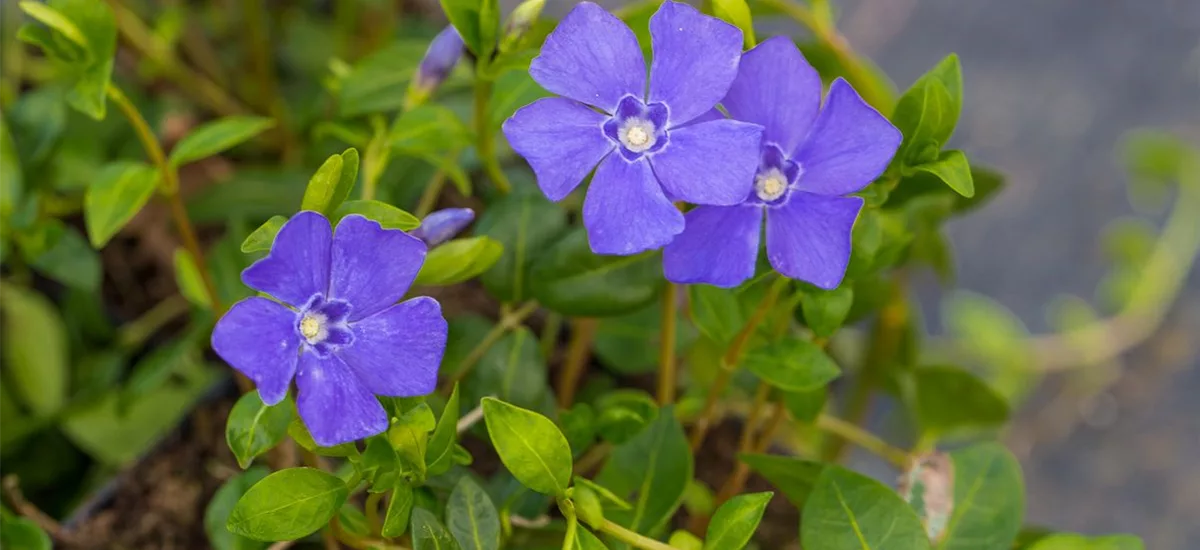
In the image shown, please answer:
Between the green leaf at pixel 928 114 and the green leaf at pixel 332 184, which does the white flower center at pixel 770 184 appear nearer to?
the green leaf at pixel 928 114

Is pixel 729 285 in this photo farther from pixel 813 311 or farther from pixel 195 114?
pixel 195 114

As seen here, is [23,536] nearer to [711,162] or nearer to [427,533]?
[427,533]

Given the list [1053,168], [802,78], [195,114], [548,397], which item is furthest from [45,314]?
[1053,168]

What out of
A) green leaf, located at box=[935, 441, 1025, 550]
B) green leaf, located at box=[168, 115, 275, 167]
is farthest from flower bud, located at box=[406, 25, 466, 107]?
green leaf, located at box=[935, 441, 1025, 550]

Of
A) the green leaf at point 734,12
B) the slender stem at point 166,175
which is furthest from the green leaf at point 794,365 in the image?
the slender stem at point 166,175

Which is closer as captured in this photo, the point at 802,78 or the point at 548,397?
the point at 802,78

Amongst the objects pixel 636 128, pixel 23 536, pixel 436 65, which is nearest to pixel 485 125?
pixel 436 65
